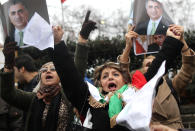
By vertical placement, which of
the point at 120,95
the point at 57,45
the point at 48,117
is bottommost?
the point at 48,117

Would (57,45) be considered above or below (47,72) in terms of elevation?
above

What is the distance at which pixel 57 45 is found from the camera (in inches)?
97.8

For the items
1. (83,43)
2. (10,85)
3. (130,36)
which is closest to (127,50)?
(130,36)

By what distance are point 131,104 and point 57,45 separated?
→ 0.84m

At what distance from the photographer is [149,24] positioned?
2959 mm

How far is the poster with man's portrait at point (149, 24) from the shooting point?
9.63ft

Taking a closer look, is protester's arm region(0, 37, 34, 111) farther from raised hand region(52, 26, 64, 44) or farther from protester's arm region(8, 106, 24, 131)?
protester's arm region(8, 106, 24, 131)

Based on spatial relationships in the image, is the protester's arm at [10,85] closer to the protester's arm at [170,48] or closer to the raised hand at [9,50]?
the raised hand at [9,50]

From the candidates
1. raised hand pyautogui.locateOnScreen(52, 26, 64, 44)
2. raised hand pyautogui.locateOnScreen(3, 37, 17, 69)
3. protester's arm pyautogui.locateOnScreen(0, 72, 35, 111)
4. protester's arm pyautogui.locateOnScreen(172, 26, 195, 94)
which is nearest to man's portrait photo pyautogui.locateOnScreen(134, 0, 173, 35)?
protester's arm pyautogui.locateOnScreen(172, 26, 195, 94)

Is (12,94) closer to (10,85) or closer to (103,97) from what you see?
(10,85)

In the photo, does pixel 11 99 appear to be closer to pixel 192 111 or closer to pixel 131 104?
pixel 131 104

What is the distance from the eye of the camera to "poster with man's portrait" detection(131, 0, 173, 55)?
294cm

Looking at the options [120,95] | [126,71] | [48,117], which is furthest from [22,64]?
[120,95]

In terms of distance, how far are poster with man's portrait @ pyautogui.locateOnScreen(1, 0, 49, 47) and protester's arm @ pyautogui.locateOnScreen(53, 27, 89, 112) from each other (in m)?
0.38
